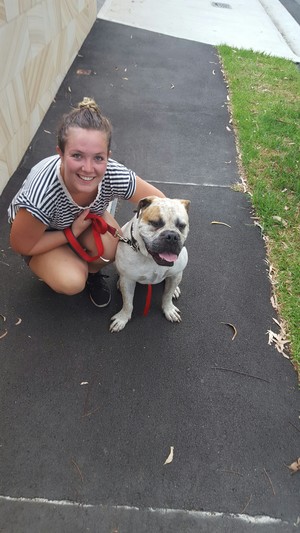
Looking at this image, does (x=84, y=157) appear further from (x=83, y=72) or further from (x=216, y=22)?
(x=216, y=22)

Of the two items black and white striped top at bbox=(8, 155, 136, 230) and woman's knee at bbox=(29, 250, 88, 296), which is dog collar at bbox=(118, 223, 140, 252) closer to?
black and white striped top at bbox=(8, 155, 136, 230)

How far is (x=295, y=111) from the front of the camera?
5.95 metres

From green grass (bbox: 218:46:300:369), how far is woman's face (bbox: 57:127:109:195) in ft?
6.85

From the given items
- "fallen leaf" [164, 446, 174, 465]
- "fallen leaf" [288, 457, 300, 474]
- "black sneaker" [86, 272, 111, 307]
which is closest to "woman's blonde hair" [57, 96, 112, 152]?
"black sneaker" [86, 272, 111, 307]

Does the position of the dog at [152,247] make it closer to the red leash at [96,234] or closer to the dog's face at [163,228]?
the dog's face at [163,228]

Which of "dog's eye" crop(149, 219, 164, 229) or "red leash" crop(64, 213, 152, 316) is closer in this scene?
"dog's eye" crop(149, 219, 164, 229)

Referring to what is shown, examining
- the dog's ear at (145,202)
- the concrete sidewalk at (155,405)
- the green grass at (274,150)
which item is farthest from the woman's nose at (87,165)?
the green grass at (274,150)

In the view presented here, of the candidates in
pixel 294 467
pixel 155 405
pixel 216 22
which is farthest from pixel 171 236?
pixel 216 22

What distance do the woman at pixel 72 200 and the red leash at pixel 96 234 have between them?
4cm

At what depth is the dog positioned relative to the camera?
2.37 m

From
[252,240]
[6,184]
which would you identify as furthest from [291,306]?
[6,184]

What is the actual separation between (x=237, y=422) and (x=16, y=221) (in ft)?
6.64

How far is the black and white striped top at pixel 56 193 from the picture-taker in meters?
2.37

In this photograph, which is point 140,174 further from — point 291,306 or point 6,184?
point 291,306
